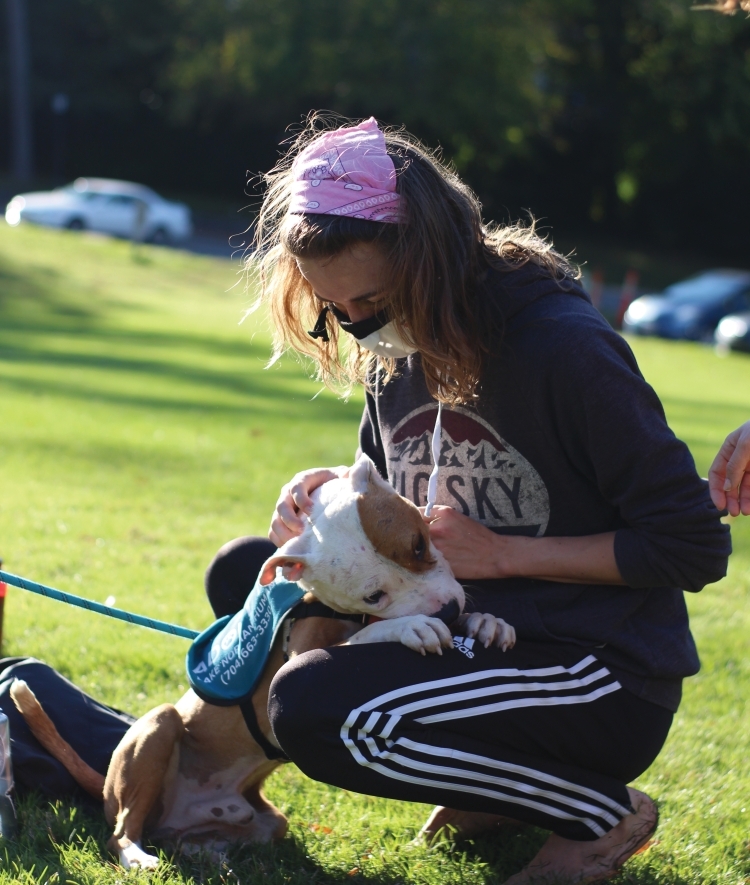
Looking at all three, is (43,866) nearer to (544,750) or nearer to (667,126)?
(544,750)

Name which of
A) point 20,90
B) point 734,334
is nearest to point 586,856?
point 734,334

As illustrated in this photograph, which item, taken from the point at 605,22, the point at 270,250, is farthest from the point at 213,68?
the point at 270,250

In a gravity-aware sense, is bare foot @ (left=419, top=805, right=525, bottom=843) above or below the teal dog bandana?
below

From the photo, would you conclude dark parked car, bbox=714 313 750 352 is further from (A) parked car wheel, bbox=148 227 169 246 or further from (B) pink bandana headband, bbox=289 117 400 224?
(B) pink bandana headband, bbox=289 117 400 224

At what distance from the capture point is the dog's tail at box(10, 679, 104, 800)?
125 inches

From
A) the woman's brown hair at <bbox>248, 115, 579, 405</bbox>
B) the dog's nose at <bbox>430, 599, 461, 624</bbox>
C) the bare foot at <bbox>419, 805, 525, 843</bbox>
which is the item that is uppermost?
the woman's brown hair at <bbox>248, 115, 579, 405</bbox>

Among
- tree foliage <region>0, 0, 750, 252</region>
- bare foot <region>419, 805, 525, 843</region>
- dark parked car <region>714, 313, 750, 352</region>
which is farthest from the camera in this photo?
tree foliage <region>0, 0, 750, 252</region>

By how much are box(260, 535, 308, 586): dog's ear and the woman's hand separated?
3.45 ft

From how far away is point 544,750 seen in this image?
268 centimetres

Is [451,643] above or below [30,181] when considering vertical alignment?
above

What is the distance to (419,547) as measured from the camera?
282 cm

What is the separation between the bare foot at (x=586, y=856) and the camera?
2809 mm

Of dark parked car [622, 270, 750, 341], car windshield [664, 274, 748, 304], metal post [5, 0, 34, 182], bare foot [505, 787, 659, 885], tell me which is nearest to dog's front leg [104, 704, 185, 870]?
bare foot [505, 787, 659, 885]

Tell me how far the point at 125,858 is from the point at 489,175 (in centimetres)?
3838
